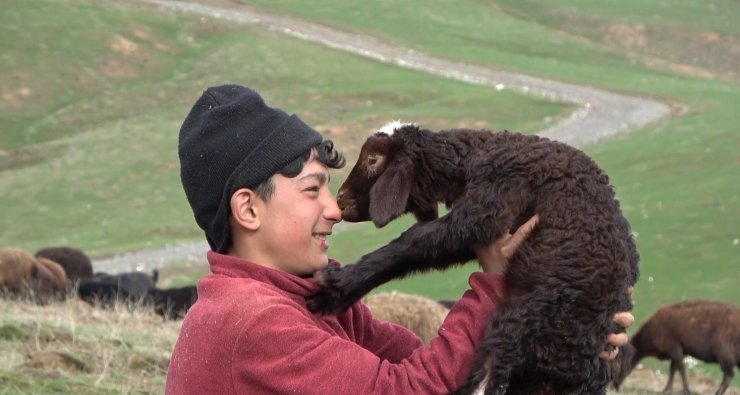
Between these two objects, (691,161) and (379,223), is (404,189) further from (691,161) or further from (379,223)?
(691,161)

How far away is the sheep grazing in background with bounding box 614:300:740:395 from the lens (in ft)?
54.3

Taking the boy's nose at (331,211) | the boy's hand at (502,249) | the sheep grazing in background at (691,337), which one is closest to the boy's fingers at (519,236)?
the boy's hand at (502,249)

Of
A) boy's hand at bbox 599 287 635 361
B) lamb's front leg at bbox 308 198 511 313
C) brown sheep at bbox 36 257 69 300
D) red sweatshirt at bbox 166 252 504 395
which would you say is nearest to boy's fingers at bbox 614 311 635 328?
boy's hand at bbox 599 287 635 361

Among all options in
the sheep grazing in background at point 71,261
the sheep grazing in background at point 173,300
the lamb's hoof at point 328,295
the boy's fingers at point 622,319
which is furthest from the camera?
the sheep grazing in background at point 71,261

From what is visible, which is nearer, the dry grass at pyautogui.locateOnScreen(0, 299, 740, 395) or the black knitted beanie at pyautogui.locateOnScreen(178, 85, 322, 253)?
the black knitted beanie at pyautogui.locateOnScreen(178, 85, 322, 253)

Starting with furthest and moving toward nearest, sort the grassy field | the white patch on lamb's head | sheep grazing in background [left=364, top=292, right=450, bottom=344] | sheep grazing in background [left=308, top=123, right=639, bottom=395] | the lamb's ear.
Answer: the grassy field < sheep grazing in background [left=364, top=292, right=450, bottom=344] < the white patch on lamb's head < the lamb's ear < sheep grazing in background [left=308, top=123, right=639, bottom=395]

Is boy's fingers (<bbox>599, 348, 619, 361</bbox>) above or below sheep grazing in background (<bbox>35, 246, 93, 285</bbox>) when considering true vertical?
above

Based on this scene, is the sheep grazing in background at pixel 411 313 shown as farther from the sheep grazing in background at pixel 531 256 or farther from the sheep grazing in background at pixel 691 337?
the sheep grazing in background at pixel 531 256

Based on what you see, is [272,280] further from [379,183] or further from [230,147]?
[379,183]

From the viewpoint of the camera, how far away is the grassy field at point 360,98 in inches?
1064

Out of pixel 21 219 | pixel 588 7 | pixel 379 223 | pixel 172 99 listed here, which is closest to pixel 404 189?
pixel 379 223

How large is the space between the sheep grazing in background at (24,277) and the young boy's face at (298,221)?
1564 centimetres

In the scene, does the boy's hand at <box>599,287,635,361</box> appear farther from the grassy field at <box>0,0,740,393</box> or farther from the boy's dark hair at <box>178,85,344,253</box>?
the grassy field at <box>0,0,740,393</box>

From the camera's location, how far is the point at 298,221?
3.63 meters
